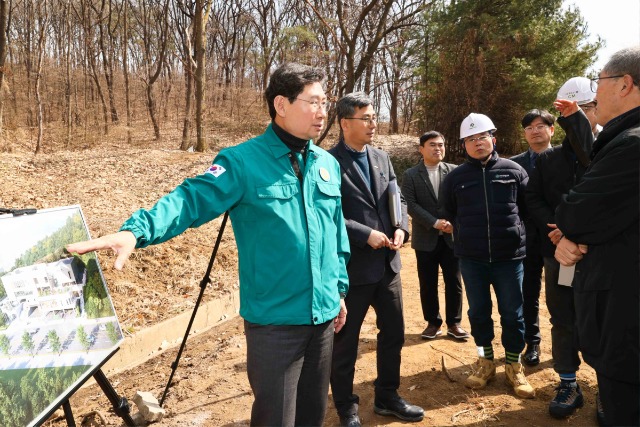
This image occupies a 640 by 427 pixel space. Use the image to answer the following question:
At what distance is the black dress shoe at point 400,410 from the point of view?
3154 millimetres

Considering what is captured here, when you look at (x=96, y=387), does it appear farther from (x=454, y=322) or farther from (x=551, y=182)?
(x=551, y=182)

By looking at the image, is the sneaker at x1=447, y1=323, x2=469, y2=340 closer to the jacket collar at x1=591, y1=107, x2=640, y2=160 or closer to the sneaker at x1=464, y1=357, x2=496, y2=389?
the sneaker at x1=464, y1=357, x2=496, y2=389

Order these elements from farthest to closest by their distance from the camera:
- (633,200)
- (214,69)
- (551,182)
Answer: (214,69) → (551,182) → (633,200)

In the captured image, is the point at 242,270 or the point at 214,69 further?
the point at 214,69

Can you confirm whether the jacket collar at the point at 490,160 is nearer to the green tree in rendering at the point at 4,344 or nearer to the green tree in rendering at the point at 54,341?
the green tree in rendering at the point at 54,341

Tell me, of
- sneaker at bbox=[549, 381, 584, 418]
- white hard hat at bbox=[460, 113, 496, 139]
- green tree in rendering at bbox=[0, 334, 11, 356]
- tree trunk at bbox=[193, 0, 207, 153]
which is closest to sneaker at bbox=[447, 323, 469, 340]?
sneaker at bbox=[549, 381, 584, 418]

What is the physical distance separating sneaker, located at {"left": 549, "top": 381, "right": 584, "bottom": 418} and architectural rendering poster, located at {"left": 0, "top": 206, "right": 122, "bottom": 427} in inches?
112

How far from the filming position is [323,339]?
2.20 meters

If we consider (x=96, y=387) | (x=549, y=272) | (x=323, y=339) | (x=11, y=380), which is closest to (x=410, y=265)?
(x=549, y=272)

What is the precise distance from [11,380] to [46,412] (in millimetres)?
278

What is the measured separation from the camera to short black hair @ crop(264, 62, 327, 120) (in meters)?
2.12

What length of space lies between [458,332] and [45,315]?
360 centimetres

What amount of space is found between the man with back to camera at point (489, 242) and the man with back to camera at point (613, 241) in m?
1.40

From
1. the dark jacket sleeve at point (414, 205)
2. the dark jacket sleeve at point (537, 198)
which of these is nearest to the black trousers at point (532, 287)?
the dark jacket sleeve at point (537, 198)
